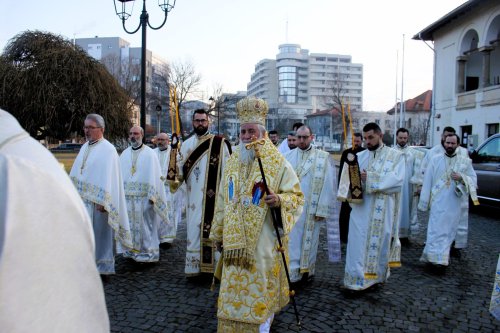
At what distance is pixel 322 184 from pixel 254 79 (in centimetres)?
15339

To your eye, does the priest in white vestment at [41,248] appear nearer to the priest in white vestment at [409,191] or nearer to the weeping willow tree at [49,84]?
the priest in white vestment at [409,191]

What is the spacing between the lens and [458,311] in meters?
5.19

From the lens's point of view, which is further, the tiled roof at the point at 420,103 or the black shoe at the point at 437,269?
the tiled roof at the point at 420,103

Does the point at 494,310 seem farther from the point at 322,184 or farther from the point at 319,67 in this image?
the point at 319,67

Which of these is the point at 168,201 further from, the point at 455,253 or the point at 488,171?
the point at 488,171

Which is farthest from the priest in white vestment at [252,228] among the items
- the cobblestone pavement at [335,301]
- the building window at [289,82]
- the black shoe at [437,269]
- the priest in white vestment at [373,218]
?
the building window at [289,82]

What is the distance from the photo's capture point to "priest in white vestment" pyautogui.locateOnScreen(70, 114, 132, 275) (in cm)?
601

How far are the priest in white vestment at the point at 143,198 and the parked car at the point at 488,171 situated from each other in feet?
28.8

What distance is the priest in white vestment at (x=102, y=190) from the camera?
19.7 ft

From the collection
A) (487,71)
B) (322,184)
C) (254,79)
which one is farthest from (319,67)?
(322,184)

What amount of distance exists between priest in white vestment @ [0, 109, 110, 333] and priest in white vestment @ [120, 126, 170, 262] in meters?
6.37

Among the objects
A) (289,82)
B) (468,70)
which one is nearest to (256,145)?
(468,70)

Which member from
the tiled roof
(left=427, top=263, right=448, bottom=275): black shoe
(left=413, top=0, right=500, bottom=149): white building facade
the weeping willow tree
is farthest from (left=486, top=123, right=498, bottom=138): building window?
the tiled roof

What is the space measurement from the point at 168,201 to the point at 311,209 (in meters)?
3.81
